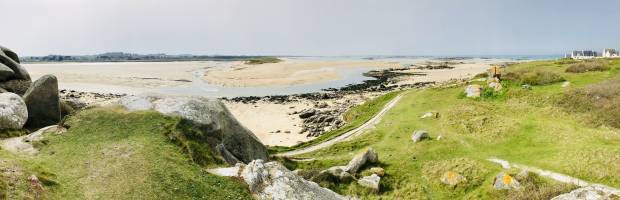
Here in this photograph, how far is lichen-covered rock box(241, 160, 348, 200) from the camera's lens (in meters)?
16.9

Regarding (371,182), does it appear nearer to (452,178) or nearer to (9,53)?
(452,178)

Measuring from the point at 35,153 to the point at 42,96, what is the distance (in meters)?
6.48

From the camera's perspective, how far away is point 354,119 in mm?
48875

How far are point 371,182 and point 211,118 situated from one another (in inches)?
397

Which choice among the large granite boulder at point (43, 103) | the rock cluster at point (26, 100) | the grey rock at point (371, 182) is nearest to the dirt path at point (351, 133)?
the grey rock at point (371, 182)

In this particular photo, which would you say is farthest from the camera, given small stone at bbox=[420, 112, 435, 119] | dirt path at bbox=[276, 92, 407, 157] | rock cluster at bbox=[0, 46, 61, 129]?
small stone at bbox=[420, 112, 435, 119]

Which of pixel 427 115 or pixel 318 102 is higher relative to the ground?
pixel 427 115

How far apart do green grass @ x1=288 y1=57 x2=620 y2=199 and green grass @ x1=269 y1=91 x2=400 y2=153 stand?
3213 millimetres

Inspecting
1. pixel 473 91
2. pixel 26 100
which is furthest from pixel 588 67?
pixel 26 100

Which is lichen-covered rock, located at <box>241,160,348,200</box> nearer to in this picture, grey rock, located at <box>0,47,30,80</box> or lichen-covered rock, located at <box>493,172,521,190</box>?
lichen-covered rock, located at <box>493,172,521,190</box>

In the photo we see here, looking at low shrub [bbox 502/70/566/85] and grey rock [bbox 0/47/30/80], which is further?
low shrub [bbox 502/70/566/85]

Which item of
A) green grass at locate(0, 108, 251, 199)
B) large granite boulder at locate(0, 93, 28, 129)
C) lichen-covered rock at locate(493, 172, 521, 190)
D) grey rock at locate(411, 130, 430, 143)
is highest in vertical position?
large granite boulder at locate(0, 93, 28, 129)

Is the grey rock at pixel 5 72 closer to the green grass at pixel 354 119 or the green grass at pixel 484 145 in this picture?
the green grass at pixel 354 119

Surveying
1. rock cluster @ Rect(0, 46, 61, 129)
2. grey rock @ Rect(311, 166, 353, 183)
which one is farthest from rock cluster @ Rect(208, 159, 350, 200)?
rock cluster @ Rect(0, 46, 61, 129)
